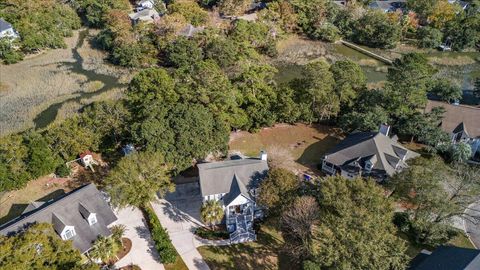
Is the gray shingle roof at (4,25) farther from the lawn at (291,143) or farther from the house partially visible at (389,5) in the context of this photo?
the house partially visible at (389,5)

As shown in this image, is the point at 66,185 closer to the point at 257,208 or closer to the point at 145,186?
the point at 145,186

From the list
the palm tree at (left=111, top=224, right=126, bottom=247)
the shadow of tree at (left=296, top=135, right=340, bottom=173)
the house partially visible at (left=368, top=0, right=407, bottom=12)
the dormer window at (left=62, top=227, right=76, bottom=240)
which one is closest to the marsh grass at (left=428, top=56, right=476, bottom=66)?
the house partially visible at (left=368, top=0, right=407, bottom=12)

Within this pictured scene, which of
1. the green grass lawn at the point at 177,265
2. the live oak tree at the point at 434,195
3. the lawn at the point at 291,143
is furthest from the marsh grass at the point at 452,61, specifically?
the green grass lawn at the point at 177,265

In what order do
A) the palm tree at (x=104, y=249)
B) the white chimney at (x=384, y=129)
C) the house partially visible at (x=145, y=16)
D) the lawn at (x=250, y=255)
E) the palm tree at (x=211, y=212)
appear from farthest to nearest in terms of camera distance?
the house partially visible at (x=145, y=16) < the white chimney at (x=384, y=129) < the palm tree at (x=211, y=212) < the lawn at (x=250, y=255) < the palm tree at (x=104, y=249)

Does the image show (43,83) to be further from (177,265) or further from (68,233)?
(177,265)

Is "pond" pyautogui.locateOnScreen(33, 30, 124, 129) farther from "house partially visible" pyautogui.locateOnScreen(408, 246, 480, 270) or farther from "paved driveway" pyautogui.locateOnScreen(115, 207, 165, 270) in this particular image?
"house partially visible" pyautogui.locateOnScreen(408, 246, 480, 270)

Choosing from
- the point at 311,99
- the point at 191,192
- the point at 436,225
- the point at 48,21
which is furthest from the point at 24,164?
the point at 48,21
